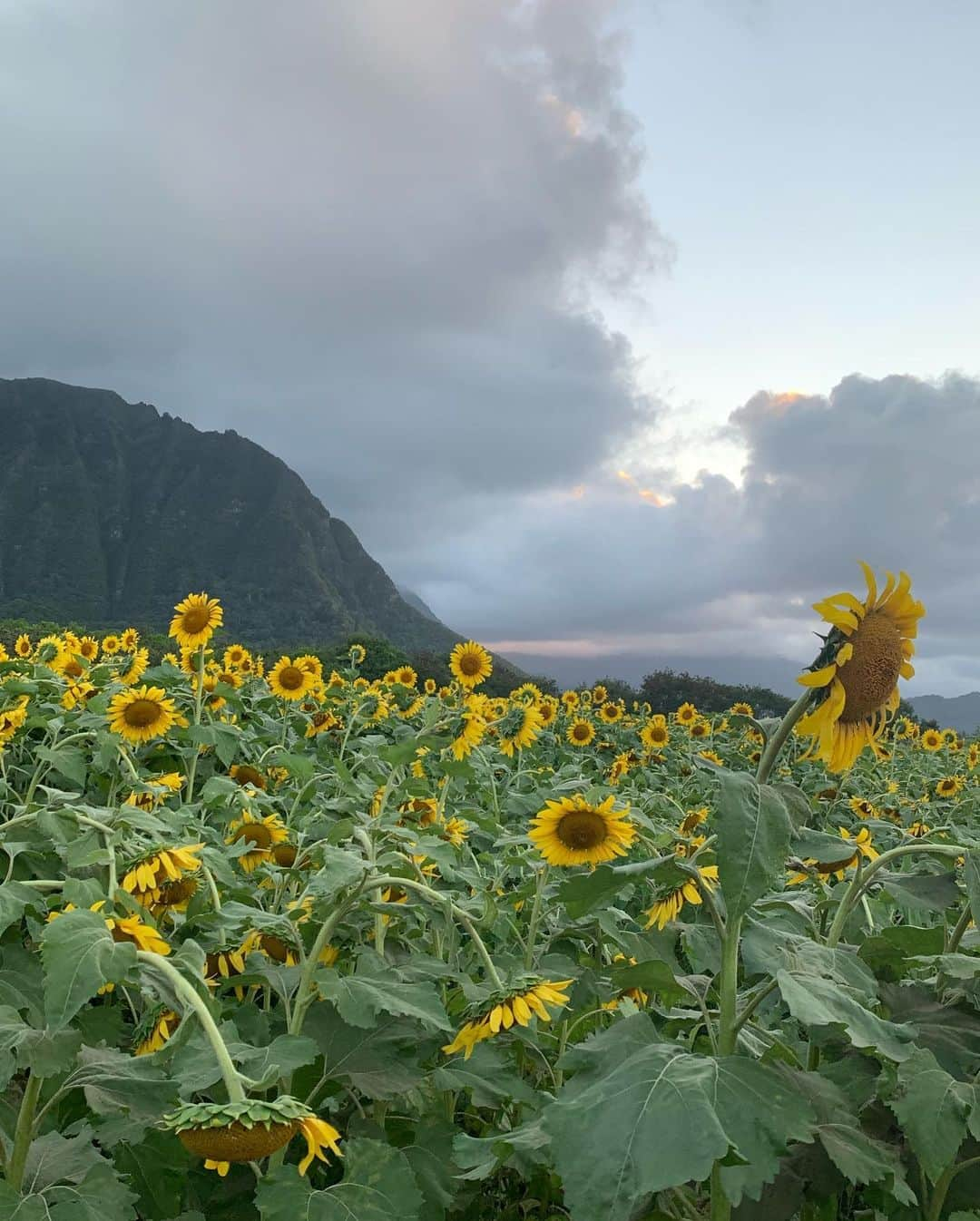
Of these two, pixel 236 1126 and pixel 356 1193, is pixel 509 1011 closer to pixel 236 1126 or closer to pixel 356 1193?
pixel 356 1193

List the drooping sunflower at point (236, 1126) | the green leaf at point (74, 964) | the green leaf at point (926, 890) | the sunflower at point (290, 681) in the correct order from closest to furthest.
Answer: the drooping sunflower at point (236, 1126) < the green leaf at point (74, 964) < the green leaf at point (926, 890) < the sunflower at point (290, 681)

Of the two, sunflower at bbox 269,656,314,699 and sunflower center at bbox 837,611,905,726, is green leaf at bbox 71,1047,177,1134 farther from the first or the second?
sunflower at bbox 269,656,314,699

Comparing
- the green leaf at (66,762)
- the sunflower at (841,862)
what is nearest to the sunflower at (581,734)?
the sunflower at (841,862)

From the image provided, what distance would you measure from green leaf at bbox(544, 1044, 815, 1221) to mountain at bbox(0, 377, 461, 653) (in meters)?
82.9

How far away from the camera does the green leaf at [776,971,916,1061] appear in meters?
1.58

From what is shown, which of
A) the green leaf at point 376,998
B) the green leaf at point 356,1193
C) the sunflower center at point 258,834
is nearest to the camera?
the green leaf at point 356,1193

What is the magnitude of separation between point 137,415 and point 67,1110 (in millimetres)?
165461

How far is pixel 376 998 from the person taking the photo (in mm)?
1947

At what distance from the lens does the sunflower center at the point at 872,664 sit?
198 cm

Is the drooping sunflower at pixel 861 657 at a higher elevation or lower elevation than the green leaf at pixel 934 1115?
A: higher

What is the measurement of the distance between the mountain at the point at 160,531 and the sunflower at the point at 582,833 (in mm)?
81301

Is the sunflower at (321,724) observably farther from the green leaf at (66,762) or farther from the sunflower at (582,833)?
the sunflower at (582,833)

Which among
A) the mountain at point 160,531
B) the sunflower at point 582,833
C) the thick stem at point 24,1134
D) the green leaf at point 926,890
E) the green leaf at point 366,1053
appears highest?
the mountain at point 160,531

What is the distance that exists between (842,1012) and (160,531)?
13754 cm
